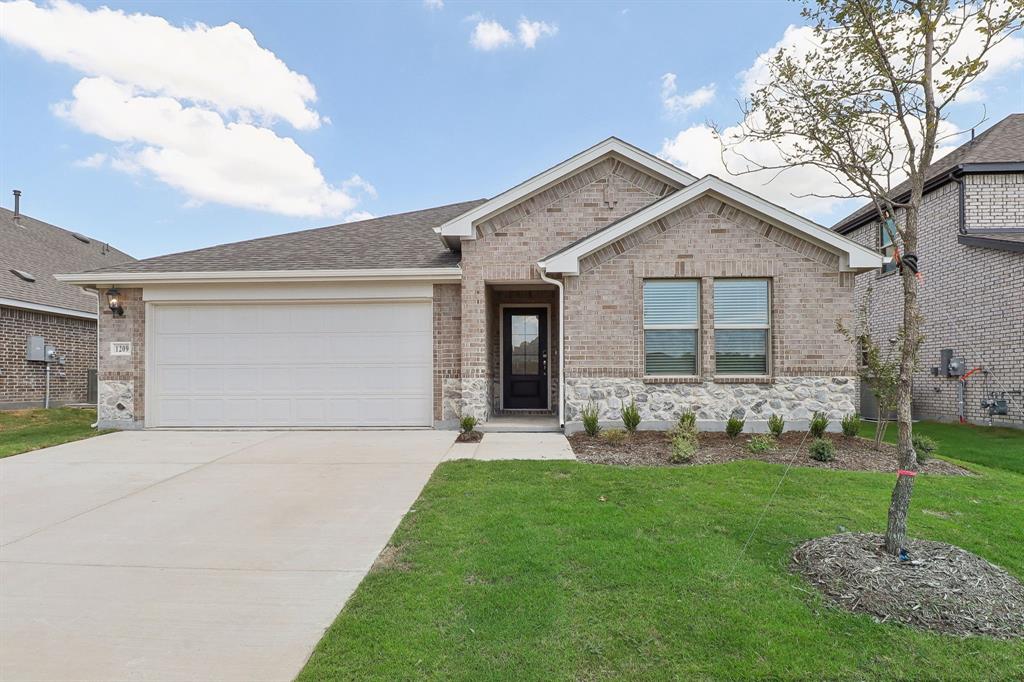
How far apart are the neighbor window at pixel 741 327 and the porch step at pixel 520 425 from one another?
122 inches

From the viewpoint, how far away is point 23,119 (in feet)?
42.0

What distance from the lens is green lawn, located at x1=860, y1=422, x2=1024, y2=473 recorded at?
7453 millimetres

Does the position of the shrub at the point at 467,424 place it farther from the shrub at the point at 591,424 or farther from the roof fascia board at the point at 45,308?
the roof fascia board at the point at 45,308

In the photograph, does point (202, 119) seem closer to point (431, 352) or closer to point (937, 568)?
point (431, 352)

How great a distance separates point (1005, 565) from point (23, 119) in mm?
20654

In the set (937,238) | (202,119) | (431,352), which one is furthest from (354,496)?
(202,119)

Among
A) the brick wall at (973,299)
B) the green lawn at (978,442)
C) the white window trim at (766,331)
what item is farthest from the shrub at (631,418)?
the brick wall at (973,299)

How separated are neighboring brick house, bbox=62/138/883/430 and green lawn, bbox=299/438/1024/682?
124 inches

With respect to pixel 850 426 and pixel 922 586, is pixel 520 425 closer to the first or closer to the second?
pixel 850 426

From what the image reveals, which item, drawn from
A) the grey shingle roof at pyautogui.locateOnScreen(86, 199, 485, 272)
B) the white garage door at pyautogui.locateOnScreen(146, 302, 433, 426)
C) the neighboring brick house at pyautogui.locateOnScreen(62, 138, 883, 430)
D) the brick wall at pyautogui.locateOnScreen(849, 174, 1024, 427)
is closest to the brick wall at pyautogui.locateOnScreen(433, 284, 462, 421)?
the neighboring brick house at pyautogui.locateOnScreen(62, 138, 883, 430)

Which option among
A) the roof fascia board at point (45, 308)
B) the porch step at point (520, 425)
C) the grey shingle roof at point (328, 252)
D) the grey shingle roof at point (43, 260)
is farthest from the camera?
the grey shingle roof at point (43, 260)

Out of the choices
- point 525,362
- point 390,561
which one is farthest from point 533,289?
point 390,561

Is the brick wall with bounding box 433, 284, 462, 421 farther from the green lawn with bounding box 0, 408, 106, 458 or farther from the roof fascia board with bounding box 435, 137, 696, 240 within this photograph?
the green lawn with bounding box 0, 408, 106, 458

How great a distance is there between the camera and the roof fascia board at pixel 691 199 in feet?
A: 26.2
